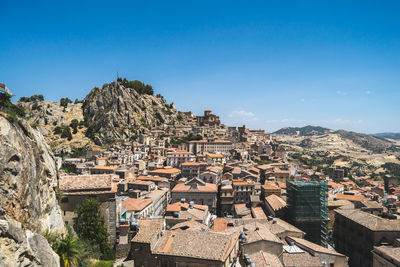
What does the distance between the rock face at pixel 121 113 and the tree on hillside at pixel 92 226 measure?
332 ft

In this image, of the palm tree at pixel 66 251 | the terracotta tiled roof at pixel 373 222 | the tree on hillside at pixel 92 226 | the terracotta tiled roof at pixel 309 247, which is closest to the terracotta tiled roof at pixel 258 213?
the terracotta tiled roof at pixel 309 247

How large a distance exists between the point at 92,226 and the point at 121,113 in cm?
11356

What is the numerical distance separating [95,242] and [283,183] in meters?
47.7

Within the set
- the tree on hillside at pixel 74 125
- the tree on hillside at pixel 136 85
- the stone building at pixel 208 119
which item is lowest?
the tree on hillside at pixel 74 125

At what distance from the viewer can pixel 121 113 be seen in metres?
131

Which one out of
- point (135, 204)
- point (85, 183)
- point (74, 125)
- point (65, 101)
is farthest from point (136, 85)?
point (85, 183)

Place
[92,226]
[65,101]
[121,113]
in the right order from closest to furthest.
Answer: [92,226] → [121,113] → [65,101]

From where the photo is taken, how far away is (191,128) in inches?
5157

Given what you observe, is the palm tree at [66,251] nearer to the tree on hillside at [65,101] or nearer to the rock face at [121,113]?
the rock face at [121,113]

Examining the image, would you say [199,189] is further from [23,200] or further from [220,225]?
[23,200]

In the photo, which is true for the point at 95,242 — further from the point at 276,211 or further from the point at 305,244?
the point at 276,211

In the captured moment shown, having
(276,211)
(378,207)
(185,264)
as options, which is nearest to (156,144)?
(276,211)

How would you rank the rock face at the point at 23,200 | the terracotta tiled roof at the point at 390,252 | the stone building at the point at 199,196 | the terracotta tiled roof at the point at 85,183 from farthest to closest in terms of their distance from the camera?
the stone building at the point at 199,196 < the terracotta tiled roof at the point at 390,252 < the terracotta tiled roof at the point at 85,183 < the rock face at the point at 23,200

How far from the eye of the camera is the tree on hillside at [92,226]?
23.7m
